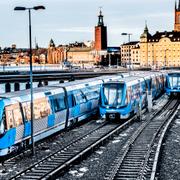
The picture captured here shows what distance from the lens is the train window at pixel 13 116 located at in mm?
21798

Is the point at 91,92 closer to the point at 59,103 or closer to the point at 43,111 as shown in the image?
the point at 59,103

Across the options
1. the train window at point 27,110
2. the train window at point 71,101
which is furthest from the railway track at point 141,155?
the train window at point 27,110

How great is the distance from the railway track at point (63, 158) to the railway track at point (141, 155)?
1.67 meters

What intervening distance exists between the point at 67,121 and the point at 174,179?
12.7 meters

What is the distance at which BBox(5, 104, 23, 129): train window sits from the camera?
2180 centimetres

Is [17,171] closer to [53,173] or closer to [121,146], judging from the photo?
[53,173]

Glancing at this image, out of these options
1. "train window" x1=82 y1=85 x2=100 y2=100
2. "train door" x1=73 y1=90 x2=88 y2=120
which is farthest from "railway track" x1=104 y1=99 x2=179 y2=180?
"train window" x1=82 y1=85 x2=100 y2=100

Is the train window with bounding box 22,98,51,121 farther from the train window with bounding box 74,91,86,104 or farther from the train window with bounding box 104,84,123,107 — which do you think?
the train window with bounding box 104,84,123,107

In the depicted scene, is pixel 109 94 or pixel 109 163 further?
pixel 109 94

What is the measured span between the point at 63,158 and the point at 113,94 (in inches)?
484

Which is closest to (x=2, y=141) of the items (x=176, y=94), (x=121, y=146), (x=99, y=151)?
(x=99, y=151)

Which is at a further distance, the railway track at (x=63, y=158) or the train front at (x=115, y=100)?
the train front at (x=115, y=100)

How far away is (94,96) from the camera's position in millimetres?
37344

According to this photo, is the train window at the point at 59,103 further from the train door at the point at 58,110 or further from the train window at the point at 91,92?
the train window at the point at 91,92
